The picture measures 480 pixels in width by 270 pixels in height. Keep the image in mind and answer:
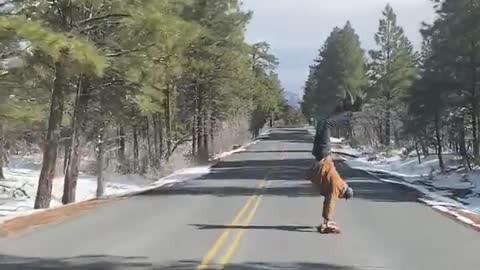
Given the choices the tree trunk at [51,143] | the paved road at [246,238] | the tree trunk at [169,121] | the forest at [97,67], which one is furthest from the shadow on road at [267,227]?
the tree trunk at [169,121]

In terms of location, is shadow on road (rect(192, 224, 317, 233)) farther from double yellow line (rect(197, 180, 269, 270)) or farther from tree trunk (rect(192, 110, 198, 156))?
tree trunk (rect(192, 110, 198, 156))

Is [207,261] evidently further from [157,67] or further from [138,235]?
[157,67]

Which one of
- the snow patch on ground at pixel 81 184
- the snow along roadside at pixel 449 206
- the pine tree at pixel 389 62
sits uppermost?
the pine tree at pixel 389 62

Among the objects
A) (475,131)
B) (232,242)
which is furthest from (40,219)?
(475,131)

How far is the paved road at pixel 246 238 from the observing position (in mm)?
9898

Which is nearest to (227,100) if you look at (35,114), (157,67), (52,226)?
(157,67)

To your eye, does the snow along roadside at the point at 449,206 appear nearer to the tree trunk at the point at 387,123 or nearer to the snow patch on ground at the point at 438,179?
the snow patch on ground at the point at 438,179

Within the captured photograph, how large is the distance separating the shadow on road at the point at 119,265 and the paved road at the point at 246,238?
0.04 feet

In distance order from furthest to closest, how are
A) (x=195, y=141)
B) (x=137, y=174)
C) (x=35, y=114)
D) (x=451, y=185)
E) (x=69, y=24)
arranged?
(x=195, y=141), (x=137, y=174), (x=451, y=185), (x=69, y=24), (x=35, y=114)

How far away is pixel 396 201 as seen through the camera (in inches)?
805

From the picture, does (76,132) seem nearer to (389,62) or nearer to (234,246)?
(234,246)

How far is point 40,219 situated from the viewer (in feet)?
50.2

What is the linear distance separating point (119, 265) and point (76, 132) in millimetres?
15596

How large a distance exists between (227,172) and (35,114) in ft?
60.2
